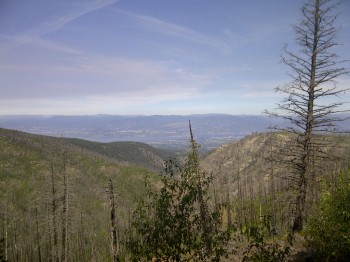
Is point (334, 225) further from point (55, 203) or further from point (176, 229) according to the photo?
point (55, 203)

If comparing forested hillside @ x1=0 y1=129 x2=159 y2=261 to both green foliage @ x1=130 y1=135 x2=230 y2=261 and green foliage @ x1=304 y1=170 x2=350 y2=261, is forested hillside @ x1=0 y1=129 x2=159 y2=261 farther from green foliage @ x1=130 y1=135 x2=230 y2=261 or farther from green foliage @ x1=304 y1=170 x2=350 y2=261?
green foliage @ x1=304 y1=170 x2=350 y2=261

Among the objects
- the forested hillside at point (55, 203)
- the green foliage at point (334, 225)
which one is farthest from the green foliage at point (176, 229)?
the green foliage at point (334, 225)

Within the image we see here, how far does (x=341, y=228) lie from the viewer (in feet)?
34.1

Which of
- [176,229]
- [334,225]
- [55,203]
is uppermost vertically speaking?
[176,229]

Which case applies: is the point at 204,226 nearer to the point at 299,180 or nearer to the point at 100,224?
the point at 299,180

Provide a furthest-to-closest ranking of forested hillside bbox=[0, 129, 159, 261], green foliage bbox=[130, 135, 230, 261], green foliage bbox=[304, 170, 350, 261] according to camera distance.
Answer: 1. forested hillside bbox=[0, 129, 159, 261]
2. green foliage bbox=[304, 170, 350, 261]
3. green foliage bbox=[130, 135, 230, 261]

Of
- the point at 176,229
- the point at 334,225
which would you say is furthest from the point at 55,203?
the point at 176,229

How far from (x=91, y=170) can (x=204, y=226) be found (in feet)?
657

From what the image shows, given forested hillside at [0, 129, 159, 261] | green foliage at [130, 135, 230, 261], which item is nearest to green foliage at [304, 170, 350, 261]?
green foliage at [130, 135, 230, 261]

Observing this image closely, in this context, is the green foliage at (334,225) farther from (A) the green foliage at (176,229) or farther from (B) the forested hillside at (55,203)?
(B) the forested hillside at (55,203)

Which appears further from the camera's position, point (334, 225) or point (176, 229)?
point (334, 225)

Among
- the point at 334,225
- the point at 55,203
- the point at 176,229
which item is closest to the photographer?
the point at 176,229

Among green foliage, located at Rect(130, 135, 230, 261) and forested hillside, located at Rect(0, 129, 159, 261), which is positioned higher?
green foliage, located at Rect(130, 135, 230, 261)

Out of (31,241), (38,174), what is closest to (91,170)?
(38,174)
